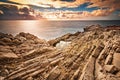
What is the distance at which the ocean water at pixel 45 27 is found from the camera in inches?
383

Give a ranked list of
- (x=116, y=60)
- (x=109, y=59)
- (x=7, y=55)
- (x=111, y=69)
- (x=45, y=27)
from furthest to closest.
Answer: (x=45, y=27)
(x=7, y=55)
(x=109, y=59)
(x=116, y=60)
(x=111, y=69)

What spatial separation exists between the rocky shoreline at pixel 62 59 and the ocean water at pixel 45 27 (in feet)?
2.85

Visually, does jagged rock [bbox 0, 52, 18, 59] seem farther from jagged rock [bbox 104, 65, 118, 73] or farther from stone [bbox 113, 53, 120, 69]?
stone [bbox 113, 53, 120, 69]

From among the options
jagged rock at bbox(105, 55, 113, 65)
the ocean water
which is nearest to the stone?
jagged rock at bbox(105, 55, 113, 65)

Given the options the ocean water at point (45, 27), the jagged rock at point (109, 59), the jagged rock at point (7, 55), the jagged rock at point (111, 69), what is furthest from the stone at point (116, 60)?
the jagged rock at point (7, 55)

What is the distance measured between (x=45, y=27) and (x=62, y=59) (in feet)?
11.9

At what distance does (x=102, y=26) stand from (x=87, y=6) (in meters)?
1.76

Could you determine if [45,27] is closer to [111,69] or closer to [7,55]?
[7,55]

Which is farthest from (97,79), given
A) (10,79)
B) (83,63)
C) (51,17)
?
(51,17)

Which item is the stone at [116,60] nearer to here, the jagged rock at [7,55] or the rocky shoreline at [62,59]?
the rocky shoreline at [62,59]

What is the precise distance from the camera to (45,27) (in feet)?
34.1

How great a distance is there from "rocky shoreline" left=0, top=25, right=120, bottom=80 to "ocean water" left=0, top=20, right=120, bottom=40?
2.85ft

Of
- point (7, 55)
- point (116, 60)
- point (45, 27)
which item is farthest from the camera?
point (45, 27)

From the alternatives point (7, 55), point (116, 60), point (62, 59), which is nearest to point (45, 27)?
point (62, 59)
